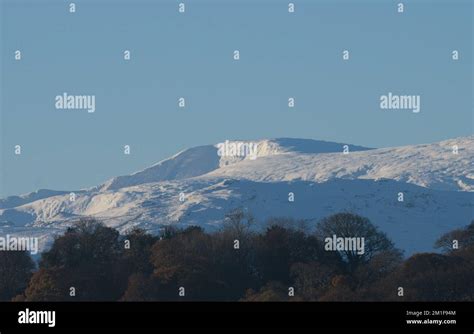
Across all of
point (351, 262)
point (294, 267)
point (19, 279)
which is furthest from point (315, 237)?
point (19, 279)

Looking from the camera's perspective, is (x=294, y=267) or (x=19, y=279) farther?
(x=19, y=279)

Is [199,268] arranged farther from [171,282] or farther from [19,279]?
[19,279]

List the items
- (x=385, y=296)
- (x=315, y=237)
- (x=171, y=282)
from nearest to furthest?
(x=385, y=296), (x=171, y=282), (x=315, y=237)
